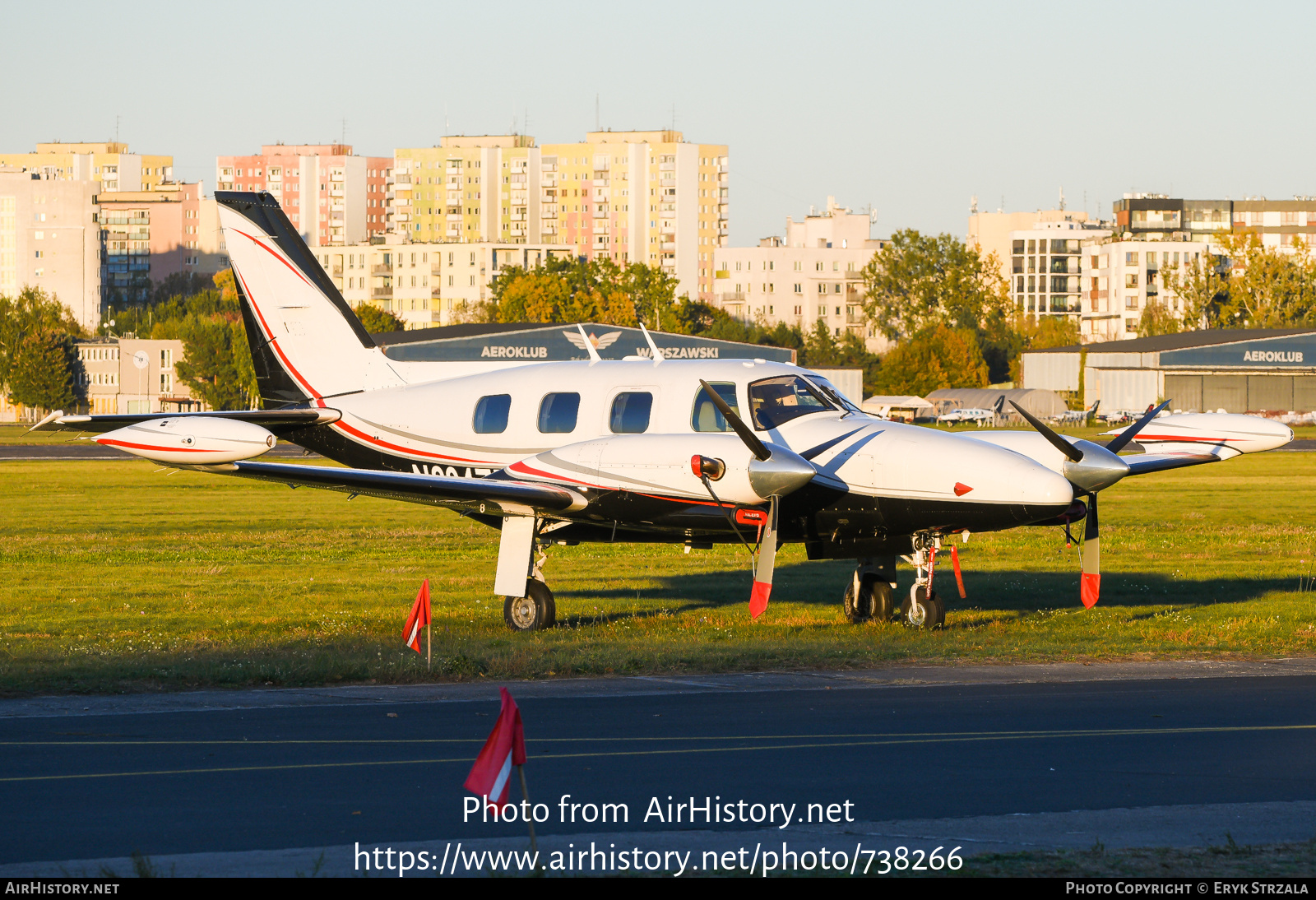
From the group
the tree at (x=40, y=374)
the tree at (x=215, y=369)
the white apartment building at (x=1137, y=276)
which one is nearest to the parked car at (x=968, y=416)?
the tree at (x=215, y=369)

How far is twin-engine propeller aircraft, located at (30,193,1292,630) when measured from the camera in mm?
16031

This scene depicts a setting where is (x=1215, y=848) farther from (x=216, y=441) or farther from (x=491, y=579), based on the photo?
(x=491, y=579)

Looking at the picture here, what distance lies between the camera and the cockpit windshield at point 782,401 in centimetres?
1739

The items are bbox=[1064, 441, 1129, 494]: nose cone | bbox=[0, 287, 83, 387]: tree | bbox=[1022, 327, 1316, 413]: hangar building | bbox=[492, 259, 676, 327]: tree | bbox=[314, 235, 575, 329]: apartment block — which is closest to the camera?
bbox=[1064, 441, 1129, 494]: nose cone

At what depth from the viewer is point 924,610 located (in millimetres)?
17672

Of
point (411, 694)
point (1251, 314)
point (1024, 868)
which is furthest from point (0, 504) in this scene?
point (1251, 314)

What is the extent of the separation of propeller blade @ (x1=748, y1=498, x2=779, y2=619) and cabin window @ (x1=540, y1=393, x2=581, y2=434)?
10.5 feet

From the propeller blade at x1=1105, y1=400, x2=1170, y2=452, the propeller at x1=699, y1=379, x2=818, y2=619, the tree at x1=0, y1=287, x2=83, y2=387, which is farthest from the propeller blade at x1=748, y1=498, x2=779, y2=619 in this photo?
the tree at x1=0, y1=287, x2=83, y2=387

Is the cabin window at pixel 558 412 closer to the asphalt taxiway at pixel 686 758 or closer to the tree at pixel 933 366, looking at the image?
the asphalt taxiway at pixel 686 758

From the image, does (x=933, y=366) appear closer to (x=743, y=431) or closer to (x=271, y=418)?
(x=271, y=418)

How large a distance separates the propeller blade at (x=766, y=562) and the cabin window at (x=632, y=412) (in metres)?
2.28

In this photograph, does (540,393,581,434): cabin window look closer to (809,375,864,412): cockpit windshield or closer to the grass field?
the grass field

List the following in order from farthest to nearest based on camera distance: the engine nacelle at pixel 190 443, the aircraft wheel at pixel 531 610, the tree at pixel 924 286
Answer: the tree at pixel 924 286
the aircraft wheel at pixel 531 610
the engine nacelle at pixel 190 443

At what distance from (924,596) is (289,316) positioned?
33.8 feet
